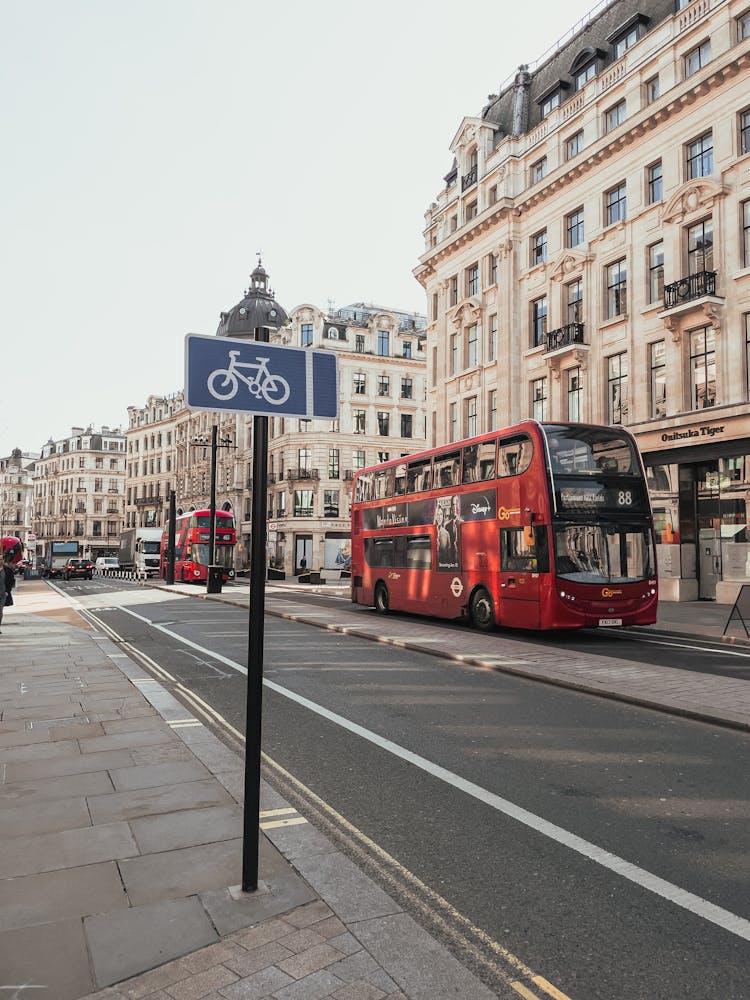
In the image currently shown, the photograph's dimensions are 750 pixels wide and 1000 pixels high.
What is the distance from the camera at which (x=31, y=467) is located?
141375mm

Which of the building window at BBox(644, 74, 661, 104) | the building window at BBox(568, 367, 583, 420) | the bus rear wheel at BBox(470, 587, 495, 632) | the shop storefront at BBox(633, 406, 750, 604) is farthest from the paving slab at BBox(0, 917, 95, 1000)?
the building window at BBox(644, 74, 661, 104)

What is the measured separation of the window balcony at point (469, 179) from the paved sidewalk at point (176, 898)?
37.3 meters

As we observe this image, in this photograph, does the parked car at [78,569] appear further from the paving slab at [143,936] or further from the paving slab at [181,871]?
the paving slab at [143,936]

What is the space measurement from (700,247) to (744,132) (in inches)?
141

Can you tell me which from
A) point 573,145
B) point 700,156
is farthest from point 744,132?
point 573,145

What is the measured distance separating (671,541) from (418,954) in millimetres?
24659

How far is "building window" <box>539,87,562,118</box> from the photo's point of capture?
1314 inches

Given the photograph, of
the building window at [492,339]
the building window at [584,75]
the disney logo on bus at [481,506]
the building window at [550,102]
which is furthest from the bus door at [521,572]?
the building window at [550,102]

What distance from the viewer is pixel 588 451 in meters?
14.5

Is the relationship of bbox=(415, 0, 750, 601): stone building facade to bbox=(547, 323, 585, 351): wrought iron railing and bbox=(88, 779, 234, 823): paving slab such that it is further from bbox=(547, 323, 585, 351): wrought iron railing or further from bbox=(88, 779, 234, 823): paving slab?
bbox=(88, 779, 234, 823): paving slab

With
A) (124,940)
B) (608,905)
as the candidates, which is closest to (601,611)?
(608,905)

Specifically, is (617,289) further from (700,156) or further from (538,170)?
(538,170)

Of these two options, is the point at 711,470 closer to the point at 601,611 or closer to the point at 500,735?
the point at 601,611

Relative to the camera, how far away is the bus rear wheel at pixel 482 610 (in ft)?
52.2
